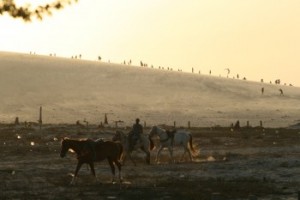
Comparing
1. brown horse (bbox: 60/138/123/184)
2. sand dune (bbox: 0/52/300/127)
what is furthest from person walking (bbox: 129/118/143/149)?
sand dune (bbox: 0/52/300/127)

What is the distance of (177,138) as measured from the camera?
35688 millimetres

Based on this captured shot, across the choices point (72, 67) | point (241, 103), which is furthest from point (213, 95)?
point (72, 67)

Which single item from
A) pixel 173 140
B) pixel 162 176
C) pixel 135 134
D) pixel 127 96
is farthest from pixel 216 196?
pixel 127 96

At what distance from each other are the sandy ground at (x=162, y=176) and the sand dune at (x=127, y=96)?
142 ft

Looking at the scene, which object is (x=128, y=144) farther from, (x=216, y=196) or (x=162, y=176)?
(x=216, y=196)

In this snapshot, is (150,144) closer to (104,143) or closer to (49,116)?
(104,143)

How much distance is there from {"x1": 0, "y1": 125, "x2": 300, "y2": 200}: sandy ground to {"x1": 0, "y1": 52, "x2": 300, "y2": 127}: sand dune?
4320 centimetres

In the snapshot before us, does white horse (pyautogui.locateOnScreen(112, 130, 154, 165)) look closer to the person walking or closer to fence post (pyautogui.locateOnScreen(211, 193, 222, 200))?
the person walking

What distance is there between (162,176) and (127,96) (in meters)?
90.1

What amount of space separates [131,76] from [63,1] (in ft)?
401

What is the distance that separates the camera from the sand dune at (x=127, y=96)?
95.8m

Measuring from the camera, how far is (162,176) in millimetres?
27516

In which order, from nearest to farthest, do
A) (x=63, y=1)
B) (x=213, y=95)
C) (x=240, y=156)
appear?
(x=63, y=1) → (x=240, y=156) → (x=213, y=95)

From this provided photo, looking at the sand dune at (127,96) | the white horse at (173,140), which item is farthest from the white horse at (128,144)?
the sand dune at (127,96)
